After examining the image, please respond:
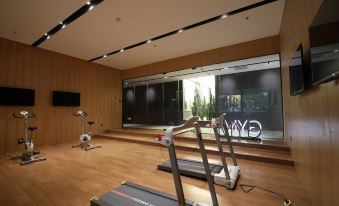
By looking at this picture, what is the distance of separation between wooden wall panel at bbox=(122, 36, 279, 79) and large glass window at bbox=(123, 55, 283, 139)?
27cm

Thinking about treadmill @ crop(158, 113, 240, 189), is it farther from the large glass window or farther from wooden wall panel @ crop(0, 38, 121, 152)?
wooden wall panel @ crop(0, 38, 121, 152)

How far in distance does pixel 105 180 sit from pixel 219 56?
4.89 m

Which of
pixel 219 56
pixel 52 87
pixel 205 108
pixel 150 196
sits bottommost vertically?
pixel 150 196

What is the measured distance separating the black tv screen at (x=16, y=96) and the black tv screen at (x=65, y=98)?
2.21 ft

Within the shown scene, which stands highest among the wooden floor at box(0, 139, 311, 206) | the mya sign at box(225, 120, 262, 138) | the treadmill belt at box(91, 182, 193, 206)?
the mya sign at box(225, 120, 262, 138)

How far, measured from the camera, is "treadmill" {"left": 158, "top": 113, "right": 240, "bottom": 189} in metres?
2.61

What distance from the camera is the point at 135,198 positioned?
2.13 metres

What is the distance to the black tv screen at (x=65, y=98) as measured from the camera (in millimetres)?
6008

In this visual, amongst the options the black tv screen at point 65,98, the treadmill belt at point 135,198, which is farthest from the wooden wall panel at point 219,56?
the treadmill belt at point 135,198

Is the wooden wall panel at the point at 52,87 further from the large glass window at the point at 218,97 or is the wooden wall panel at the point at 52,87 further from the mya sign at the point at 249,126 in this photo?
the mya sign at the point at 249,126

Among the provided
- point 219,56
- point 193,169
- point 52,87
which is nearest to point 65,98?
point 52,87

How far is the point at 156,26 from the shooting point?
4266mm

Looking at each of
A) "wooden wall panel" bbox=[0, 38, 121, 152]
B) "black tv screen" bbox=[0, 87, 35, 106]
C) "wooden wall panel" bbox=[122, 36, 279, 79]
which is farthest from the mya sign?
"black tv screen" bbox=[0, 87, 35, 106]

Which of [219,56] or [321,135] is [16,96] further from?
[321,135]
